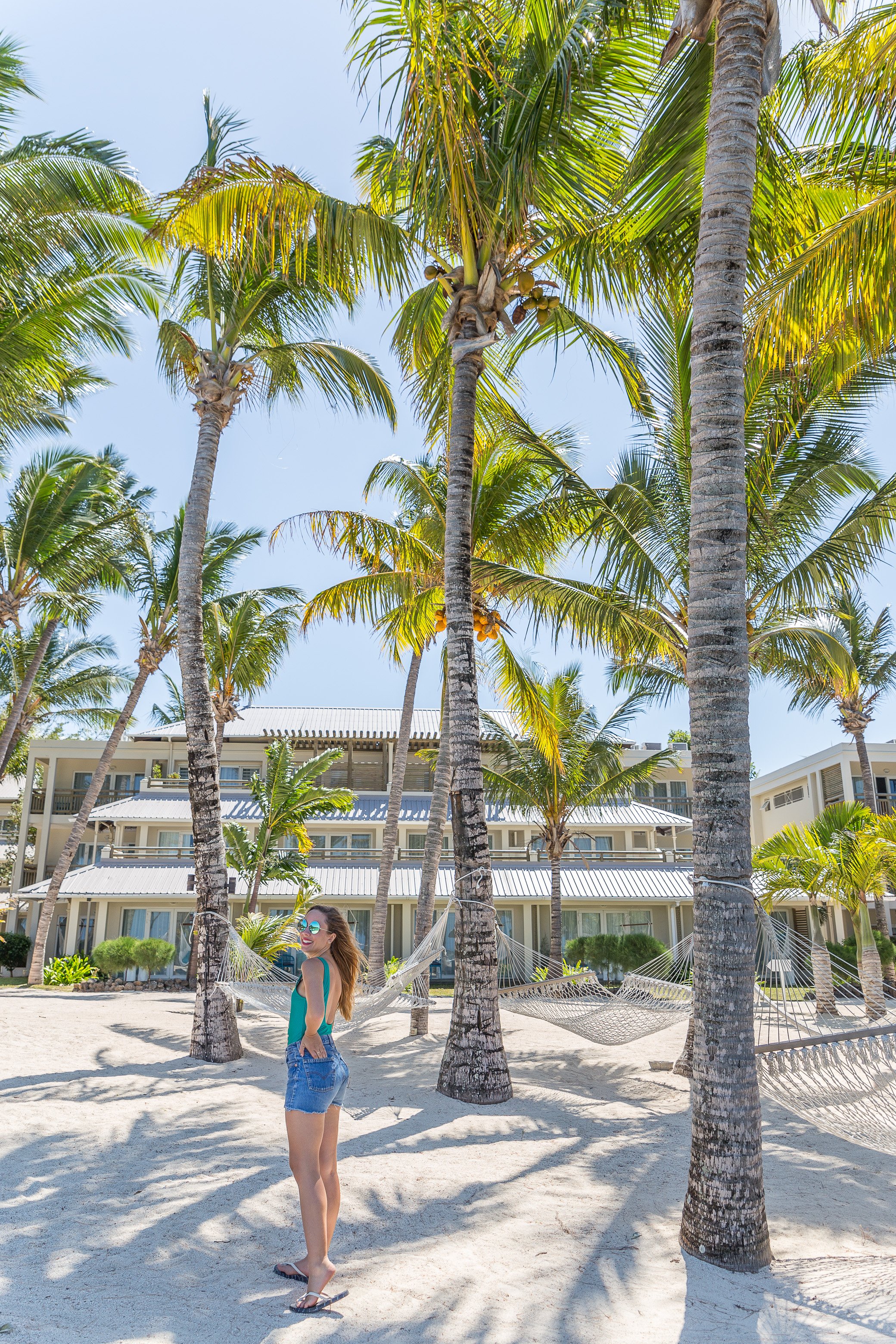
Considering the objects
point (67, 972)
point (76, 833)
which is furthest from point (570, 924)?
point (76, 833)

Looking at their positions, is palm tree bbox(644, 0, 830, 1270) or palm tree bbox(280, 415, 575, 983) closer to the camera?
palm tree bbox(644, 0, 830, 1270)

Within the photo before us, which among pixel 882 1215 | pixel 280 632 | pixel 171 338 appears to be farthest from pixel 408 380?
pixel 280 632

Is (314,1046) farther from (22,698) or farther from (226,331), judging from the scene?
(22,698)

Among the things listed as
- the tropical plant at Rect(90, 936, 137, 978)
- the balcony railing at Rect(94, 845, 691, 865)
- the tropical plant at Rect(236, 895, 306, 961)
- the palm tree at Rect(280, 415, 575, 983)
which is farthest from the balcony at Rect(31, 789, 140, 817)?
the palm tree at Rect(280, 415, 575, 983)

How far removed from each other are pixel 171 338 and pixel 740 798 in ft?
25.6

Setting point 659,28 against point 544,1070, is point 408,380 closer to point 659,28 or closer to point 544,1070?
point 659,28

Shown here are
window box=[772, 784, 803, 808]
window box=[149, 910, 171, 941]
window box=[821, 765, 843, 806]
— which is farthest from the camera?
window box=[772, 784, 803, 808]

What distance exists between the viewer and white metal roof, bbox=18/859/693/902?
814 inches

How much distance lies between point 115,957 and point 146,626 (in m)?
7.04

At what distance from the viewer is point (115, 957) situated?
60.8 feet

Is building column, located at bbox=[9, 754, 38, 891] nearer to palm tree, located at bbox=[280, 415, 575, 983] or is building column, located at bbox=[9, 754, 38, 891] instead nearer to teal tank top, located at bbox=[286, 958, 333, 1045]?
palm tree, located at bbox=[280, 415, 575, 983]

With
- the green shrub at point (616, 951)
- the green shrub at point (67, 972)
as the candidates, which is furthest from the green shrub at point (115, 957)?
the green shrub at point (616, 951)

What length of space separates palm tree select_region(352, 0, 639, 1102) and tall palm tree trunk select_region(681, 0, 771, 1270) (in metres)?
1.58

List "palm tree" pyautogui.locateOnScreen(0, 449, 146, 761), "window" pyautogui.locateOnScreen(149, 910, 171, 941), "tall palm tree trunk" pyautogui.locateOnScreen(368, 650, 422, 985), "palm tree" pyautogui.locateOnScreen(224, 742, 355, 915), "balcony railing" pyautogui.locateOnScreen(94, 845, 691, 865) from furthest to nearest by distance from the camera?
"balcony railing" pyautogui.locateOnScreen(94, 845, 691, 865)
"window" pyautogui.locateOnScreen(149, 910, 171, 941)
"palm tree" pyautogui.locateOnScreen(224, 742, 355, 915)
"palm tree" pyautogui.locateOnScreen(0, 449, 146, 761)
"tall palm tree trunk" pyautogui.locateOnScreen(368, 650, 422, 985)
